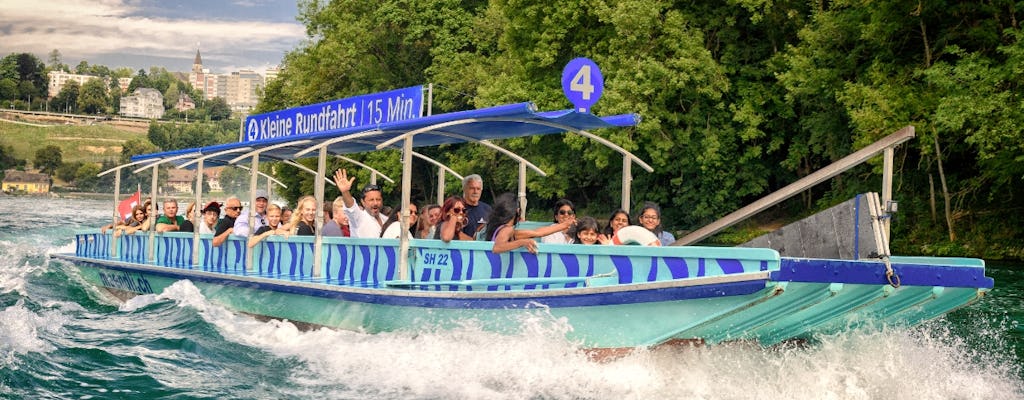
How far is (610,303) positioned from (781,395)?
1588 millimetres

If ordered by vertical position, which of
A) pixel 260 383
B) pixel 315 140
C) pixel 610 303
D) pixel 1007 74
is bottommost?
pixel 260 383

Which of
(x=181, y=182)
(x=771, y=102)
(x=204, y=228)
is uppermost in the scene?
(x=771, y=102)

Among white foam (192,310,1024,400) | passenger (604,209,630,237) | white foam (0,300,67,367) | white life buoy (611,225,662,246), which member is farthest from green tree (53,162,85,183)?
white life buoy (611,225,662,246)

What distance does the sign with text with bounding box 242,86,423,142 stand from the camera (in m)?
11.9

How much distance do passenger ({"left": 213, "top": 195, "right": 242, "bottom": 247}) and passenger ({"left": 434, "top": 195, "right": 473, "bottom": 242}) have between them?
4314mm

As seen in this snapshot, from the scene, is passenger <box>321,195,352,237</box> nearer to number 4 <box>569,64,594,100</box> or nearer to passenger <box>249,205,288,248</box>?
passenger <box>249,205,288,248</box>

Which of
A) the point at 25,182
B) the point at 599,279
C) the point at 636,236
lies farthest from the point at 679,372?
the point at 25,182

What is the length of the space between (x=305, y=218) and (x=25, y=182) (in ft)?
444

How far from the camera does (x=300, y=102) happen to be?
5084 centimetres

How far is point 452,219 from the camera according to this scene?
10828 millimetres

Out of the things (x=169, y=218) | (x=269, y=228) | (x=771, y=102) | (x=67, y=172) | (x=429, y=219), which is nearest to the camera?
(x=429, y=219)

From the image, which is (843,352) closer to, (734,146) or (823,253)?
(823,253)

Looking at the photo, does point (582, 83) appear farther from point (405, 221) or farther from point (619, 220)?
point (405, 221)

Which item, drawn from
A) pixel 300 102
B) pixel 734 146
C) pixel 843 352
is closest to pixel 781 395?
pixel 843 352
